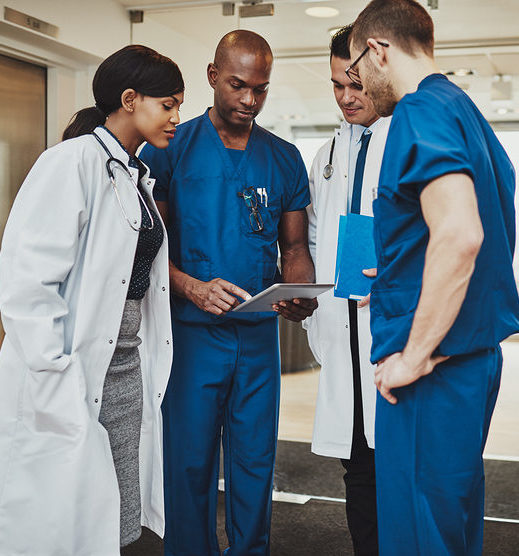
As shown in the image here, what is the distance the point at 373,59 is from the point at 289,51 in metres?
1.78

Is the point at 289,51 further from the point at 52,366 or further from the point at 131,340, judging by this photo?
the point at 52,366

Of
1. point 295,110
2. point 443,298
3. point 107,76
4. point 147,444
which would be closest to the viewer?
point 443,298

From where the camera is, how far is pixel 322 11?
3.02 metres

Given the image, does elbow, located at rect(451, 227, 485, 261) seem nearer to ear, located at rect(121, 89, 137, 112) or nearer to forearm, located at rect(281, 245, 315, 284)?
ear, located at rect(121, 89, 137, 112)

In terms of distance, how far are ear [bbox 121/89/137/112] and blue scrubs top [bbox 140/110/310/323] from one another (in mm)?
398

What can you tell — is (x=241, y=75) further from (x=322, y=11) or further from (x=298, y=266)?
(x=322, y=11)

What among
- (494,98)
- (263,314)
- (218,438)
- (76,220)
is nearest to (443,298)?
(76,220)

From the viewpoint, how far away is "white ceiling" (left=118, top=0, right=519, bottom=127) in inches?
115

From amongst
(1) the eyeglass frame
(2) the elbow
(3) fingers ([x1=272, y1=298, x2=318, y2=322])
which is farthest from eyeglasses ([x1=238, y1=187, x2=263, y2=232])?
(2) the elbow

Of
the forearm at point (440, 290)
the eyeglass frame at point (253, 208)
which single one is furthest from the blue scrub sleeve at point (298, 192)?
the forearm at point (440, 290)

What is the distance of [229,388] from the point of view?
7.11 feet

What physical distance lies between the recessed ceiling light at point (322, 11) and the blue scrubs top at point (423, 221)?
1.77 m

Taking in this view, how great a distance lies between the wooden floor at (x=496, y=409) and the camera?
298cm

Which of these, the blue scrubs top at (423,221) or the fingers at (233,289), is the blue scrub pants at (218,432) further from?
the blue scrubs top at (423,221)
